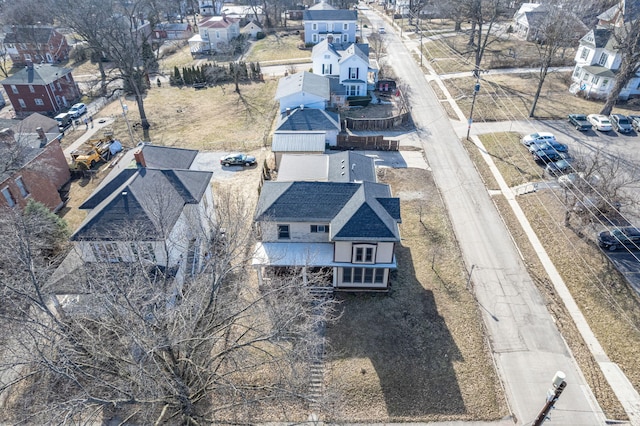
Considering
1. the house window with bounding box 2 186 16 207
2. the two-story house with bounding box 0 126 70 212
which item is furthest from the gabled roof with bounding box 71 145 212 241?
the house window with bounding box 2 186 16 207

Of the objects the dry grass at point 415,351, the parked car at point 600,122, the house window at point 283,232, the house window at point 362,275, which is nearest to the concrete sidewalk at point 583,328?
the dry grass at point 415,351

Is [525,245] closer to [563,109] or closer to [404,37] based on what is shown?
[563,109]

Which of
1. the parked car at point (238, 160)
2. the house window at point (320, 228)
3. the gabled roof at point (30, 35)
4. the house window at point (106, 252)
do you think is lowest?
the parked car at point (238, 160)

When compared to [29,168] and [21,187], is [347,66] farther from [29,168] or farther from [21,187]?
[21,187]

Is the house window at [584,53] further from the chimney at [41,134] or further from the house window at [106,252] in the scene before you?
the chimney at [41,134]

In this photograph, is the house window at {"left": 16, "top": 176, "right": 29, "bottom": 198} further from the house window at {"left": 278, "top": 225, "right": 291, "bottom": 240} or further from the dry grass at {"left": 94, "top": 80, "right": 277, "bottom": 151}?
the house window at {"left": 278, "top": 225, "right": 291, "bottom": 240}

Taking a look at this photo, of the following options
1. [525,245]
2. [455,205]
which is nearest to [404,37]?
[455,205]

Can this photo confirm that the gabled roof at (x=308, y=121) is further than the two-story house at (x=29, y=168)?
Yes

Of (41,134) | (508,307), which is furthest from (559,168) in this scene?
(41,134)
